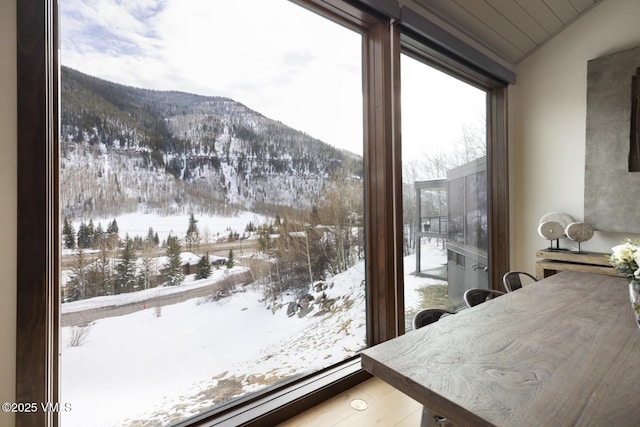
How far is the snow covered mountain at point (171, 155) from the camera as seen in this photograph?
3.82ft

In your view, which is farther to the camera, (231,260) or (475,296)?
(475,296)

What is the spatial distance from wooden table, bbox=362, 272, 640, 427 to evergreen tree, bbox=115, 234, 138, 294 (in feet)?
3.15

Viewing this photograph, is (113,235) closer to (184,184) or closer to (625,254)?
(184,184)

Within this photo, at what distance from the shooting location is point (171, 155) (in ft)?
4.42

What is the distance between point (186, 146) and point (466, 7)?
2.29 meters

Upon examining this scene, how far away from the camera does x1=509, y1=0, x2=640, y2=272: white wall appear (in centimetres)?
269

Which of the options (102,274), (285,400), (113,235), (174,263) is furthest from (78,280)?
(285,400)

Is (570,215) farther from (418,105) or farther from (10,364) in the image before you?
(10,364)

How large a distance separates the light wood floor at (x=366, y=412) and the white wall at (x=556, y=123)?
221cm

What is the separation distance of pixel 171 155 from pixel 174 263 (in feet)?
1.54

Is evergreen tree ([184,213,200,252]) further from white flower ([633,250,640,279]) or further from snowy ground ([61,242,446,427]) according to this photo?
white flower ([633,250,640,279])

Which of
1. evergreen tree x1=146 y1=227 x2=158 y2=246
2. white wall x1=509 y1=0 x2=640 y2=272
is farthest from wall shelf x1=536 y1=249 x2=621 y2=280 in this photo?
evergreen tree x1=146 y1=227 x2=158 y2=246

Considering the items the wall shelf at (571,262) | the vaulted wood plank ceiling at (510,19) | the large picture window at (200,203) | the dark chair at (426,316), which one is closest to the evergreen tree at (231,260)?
the large picture window at (200,203)

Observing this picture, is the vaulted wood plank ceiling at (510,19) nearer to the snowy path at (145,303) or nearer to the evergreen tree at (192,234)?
the evergreen tree at (192,234)
